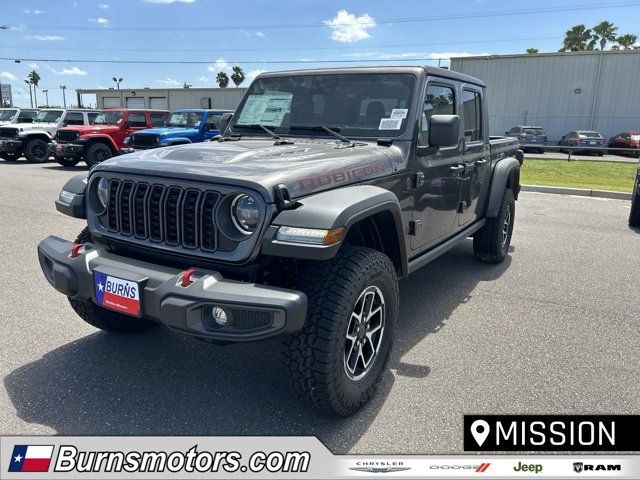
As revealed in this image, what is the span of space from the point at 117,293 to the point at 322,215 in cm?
111

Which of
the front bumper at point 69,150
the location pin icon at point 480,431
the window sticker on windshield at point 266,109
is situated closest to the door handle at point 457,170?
the window sticker on windshield at point 266,109

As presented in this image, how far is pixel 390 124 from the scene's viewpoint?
11.7 ft

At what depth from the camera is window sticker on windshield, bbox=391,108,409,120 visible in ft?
11.7

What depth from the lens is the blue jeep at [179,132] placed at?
13484 mm

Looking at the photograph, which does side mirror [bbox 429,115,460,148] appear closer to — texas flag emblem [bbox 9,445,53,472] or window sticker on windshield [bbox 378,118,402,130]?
window sticker on windshield [bbox 378,118,402,130]

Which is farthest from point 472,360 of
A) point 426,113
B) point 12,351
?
point 12,351

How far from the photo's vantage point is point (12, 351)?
11.2ft

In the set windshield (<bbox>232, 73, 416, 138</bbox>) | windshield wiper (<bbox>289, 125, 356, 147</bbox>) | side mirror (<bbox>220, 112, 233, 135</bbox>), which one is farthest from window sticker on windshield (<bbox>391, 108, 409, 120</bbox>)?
side mirror (<bbox>220, 112, 233, 135</bbox>)

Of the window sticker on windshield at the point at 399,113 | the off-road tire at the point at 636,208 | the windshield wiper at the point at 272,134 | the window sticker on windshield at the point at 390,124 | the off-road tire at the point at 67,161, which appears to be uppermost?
the window sticker on windshield at the point at 399,113

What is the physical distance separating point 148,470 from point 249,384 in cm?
84

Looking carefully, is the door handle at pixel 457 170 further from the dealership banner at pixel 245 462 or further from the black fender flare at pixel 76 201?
the black fender flare at pixel 76 201

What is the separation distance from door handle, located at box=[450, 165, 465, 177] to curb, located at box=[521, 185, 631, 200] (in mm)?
7973

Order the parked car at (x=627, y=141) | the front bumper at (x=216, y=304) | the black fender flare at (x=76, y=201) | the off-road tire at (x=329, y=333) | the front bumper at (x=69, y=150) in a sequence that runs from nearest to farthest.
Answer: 1. the front bumper at (x=216, y=304)
2. the off-road tire at (x=329, y=333)
3. the black fender flare at (x=76, y=201)
4. the front bumper at (x=69, y=150)
5. the parked car at (x=627, y=141)

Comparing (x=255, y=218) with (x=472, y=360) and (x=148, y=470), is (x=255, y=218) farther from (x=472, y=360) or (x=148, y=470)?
(x=472, y=360)
